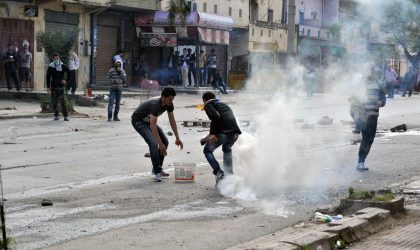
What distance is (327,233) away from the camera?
28.1 feet

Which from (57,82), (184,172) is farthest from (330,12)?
(184,172)

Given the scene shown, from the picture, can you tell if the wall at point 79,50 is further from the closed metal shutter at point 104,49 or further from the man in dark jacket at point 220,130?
the man in dark jacket at point 220,130

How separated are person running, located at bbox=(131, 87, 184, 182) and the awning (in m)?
26.6

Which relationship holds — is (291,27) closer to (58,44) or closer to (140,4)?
(58,44)

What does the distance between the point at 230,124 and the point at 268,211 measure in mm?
2318

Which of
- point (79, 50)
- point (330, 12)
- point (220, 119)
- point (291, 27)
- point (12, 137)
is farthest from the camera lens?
point (79, 50)

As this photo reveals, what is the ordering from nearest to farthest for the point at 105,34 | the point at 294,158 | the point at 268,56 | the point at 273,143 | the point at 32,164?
the point at 273,143 < the point at 32,164 < the point at 294,158 < the point at 105,34 < the point at 268,56

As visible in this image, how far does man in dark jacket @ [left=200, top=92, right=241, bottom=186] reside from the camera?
1271 cm

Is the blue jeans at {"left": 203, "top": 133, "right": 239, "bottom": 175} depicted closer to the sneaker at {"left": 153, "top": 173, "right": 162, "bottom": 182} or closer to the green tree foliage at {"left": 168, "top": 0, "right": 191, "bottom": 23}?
the sneaker at {"left": 153, "top": 173, "right": 162, "bottom": 182}

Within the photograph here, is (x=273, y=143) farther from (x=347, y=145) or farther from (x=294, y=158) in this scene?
(x=347, y=145)

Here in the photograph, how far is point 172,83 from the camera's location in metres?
43.9

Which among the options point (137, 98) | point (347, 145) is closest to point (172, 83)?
point (137, 98)

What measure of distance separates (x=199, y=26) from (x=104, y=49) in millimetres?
4727

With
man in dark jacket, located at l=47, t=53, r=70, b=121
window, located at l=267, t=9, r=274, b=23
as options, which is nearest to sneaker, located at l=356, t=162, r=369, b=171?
man in dark jacket, located at l=47, t=53, r=70, b=121
